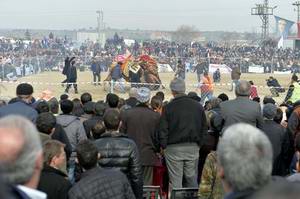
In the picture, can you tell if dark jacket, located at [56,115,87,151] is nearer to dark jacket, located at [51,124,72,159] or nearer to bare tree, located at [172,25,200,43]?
dark jacket, located at [51,124,72,159]

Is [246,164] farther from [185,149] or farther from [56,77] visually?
[56,77]

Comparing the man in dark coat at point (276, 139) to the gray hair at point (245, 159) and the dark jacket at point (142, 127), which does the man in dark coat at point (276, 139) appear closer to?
the dark jacket at point (142, 127)

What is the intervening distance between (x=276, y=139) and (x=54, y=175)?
13.6ft

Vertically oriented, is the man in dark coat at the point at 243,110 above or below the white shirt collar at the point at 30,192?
below

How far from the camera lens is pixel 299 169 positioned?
4977 millimetres

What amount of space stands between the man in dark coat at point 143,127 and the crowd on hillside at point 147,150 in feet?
0.05

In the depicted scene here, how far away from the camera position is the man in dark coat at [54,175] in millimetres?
4562

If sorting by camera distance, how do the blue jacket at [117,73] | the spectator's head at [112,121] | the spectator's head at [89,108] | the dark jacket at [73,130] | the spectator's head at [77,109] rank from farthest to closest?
the blue jacket at [117,73], the spectator's head at [77,109], the spectator's head at [89,108], the dark jacket at [73,130], the spectator's head at [112,121]

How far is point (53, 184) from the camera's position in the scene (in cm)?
459

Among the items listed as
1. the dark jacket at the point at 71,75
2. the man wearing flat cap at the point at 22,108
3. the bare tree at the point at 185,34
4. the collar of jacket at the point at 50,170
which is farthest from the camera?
the bare tree at the point at 185,34

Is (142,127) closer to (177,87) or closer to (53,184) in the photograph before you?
(177,87)

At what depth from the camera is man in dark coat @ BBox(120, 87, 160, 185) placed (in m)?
8.12

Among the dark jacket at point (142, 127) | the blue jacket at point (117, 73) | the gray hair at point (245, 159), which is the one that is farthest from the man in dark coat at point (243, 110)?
the blue jacket at point (117, 73)

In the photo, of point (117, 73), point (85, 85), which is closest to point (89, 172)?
point (117, 73)
